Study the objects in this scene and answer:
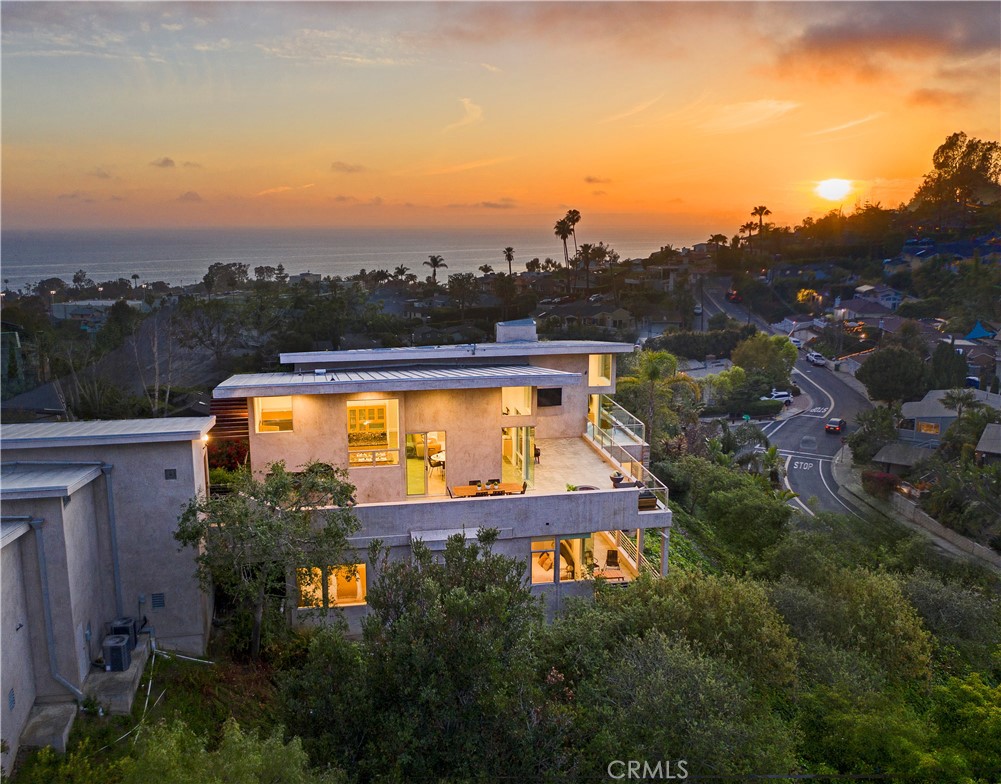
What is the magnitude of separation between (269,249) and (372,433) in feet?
182

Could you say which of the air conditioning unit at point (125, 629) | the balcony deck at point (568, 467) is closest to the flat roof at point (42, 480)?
the air conditioning unit at point (125, 629)

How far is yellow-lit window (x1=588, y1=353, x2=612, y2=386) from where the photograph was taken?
69.7 ft

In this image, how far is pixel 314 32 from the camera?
126 feet

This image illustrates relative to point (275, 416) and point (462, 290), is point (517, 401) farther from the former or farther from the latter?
point (462, 290)

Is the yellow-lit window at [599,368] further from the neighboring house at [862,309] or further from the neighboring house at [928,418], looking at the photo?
the neighboring house at [862,309]

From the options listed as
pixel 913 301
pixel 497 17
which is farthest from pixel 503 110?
pixel 913 301

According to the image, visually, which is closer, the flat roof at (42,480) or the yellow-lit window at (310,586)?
the flat roof at (42,480)

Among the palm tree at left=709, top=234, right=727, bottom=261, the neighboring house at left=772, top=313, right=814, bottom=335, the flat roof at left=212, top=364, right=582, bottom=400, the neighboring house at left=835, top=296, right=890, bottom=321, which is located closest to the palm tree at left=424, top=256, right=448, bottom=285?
the neighboring house at left=772, top=313, right=814, bottom=335

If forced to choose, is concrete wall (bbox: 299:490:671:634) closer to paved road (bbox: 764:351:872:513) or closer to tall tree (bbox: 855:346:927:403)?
paved road (bbox: 764:351:872:513)

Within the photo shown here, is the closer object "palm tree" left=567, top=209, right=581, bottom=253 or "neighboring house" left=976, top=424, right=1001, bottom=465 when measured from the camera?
"neighboring house" left=976, top=424, right=1001, bottom=465

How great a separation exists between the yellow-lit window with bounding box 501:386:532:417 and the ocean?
27.2 metres

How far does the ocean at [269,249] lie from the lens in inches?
1797

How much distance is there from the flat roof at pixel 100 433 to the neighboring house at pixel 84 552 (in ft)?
0.06

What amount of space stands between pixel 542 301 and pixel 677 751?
68124 millimetres
